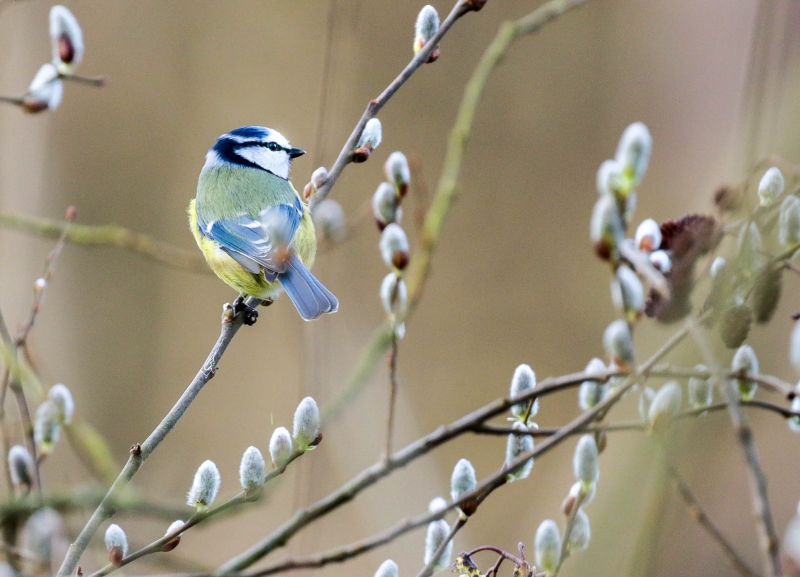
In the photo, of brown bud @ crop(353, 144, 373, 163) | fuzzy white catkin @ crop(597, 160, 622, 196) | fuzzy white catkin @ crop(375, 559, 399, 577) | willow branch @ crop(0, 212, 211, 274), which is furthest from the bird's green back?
fuzzy white catkin @ crop(597, 160, 622, 196)

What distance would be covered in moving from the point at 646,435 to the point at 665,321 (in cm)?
9

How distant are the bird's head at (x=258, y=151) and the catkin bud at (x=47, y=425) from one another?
103cm

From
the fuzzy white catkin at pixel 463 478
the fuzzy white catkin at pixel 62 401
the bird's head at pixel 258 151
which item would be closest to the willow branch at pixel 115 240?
the fuzzy white catkin at pixel 62 401

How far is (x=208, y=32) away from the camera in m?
3.09

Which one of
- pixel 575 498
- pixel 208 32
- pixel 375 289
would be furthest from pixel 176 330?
Result: pixel 575 498

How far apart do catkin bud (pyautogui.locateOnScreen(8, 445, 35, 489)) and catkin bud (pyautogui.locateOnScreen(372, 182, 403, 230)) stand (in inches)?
18.1

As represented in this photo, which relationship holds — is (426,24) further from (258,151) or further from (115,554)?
(258,151)

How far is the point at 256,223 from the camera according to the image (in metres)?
1.62

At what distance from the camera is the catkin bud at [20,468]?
82cm

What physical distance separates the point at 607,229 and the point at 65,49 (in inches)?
31.2

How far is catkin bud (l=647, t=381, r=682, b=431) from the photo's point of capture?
1.76 feet

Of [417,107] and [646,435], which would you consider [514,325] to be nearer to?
[417,107]

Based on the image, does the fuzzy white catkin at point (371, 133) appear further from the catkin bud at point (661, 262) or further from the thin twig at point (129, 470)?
the catkin bud at point (661, 262)

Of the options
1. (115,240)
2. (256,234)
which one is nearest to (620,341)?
(115,240)
